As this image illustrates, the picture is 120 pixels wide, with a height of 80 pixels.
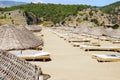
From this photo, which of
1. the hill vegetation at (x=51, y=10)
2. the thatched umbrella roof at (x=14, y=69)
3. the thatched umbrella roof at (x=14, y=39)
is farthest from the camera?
the hill vegetation at (x=51, y=10)

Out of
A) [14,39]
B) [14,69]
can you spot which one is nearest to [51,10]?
[14,39]

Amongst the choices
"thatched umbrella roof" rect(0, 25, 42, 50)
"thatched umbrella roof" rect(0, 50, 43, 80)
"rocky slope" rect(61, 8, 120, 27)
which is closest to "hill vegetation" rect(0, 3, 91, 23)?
"rocky slope" rect(61, 8, 120, 27)

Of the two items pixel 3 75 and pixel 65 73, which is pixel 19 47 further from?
pixel 3 75

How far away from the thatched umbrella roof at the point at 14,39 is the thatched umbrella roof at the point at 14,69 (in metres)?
2.84

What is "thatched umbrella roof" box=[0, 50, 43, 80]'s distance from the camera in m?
6.24

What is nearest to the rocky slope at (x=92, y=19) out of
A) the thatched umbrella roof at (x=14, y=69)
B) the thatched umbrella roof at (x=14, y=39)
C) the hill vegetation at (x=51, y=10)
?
the hill vegetation at (x=51, y=10)

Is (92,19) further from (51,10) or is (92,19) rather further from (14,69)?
(14,69)

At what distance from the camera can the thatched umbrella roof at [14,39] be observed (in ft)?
36.1

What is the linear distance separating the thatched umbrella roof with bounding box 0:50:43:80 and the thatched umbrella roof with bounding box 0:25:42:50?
284cm

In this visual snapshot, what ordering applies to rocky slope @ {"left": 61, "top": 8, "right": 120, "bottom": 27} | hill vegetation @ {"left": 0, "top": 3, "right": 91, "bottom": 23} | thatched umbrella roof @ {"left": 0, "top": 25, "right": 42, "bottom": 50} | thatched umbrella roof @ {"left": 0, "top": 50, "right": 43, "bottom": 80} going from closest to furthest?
thatched umbrella roof @ {"left": 0, "top": 50, "right": 43, "bottom": 80}
thatched umbrella roof @ {"left": 0, "top": 25, "right": 42, "bottom": 50}
rocky slope @ {"left": 61, "top": 8, "right": 120, "bottom": 27}
hill vegetation @ {"left": 0, "top": 3, "right": 91, "bottom": 23}

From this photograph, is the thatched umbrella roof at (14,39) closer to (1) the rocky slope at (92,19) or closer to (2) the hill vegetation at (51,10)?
(1) the rocky slope at (92,19)

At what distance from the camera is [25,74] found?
7.12 meters

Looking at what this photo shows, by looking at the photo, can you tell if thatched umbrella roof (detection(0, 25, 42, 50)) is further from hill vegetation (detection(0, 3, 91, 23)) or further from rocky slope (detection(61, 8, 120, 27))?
hill vegetation (detection(0, 3, 91, 23))

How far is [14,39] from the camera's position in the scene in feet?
37.1
